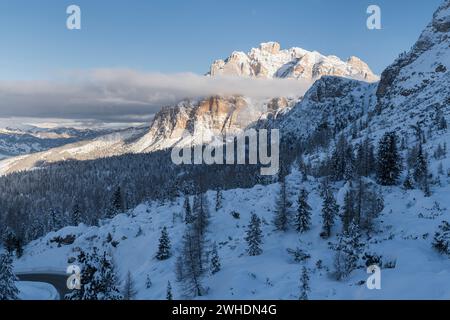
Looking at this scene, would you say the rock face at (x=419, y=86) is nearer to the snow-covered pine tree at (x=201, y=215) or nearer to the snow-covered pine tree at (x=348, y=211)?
the snow-covered pine tree at (x=348, y=211)

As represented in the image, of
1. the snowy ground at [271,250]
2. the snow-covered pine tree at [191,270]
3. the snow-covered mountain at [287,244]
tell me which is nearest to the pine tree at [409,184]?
the snow-covered mountain at [287,244]

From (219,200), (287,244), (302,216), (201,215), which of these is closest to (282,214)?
(302,216)

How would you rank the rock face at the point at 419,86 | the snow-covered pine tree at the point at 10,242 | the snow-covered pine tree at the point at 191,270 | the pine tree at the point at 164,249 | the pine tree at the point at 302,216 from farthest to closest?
the rock face at the point at 419,86
the snow-covered pine tree at the point at 10,242
the pine tree at the point at 164,249
the pine tree at the point at 302,216
the snow-covered pine tree at the point at 191,270

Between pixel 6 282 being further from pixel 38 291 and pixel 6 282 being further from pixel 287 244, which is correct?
pixel 287 244

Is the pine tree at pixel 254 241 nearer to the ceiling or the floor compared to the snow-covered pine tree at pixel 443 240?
nearer to the floor

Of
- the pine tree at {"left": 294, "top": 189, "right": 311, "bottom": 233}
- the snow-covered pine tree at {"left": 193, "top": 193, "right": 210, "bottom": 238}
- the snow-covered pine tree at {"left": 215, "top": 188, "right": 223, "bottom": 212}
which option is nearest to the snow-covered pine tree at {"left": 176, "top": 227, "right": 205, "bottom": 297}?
the snow-covered pine tree at {"left": 193, "top": 193, "right": 210, "bottom": 238}
